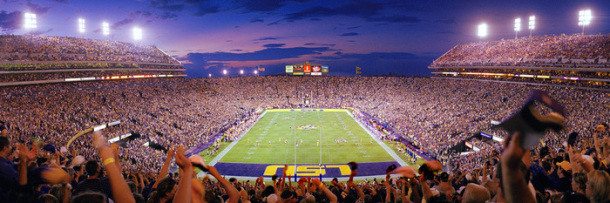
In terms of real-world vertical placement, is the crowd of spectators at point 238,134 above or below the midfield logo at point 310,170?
above

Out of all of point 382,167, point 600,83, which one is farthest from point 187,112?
point 600,83

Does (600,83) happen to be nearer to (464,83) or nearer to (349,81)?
(464,83)

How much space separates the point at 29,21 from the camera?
1783 inches

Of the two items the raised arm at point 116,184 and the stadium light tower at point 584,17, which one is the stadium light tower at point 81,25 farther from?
the stadium light tower at point 584,17

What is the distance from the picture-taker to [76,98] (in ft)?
119

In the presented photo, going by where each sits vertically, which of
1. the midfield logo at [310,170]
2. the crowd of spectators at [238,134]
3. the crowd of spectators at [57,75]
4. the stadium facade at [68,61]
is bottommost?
the midfield logo at [310,170]

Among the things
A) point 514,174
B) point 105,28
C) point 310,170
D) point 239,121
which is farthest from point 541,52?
point 105,28

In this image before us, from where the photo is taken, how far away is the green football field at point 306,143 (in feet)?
94.5

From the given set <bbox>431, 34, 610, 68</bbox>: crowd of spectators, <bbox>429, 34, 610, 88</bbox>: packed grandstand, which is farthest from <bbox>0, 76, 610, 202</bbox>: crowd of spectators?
<bbox>431, 34, 610, 68</bbox>: crowd of spectators

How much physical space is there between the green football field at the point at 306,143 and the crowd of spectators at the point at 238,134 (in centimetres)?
405

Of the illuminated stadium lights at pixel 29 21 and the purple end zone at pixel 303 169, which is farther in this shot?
the illuminated stadium lights at pixel 29 21

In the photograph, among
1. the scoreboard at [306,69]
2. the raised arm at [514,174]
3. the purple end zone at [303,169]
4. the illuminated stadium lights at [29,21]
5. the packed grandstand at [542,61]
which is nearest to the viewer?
the raised arm at [514,174]

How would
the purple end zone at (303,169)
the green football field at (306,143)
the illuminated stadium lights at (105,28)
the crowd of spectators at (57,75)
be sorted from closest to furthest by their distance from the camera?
the purple end zone at (303,169) → the green football field at (306,143) → the crowd of spectators at (57,75) → the illuminated stadium lights at (105,28)

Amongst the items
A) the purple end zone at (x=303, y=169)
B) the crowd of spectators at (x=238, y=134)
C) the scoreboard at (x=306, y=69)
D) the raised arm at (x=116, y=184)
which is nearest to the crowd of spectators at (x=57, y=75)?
the crowd of spectators at (x=238, y=134)
